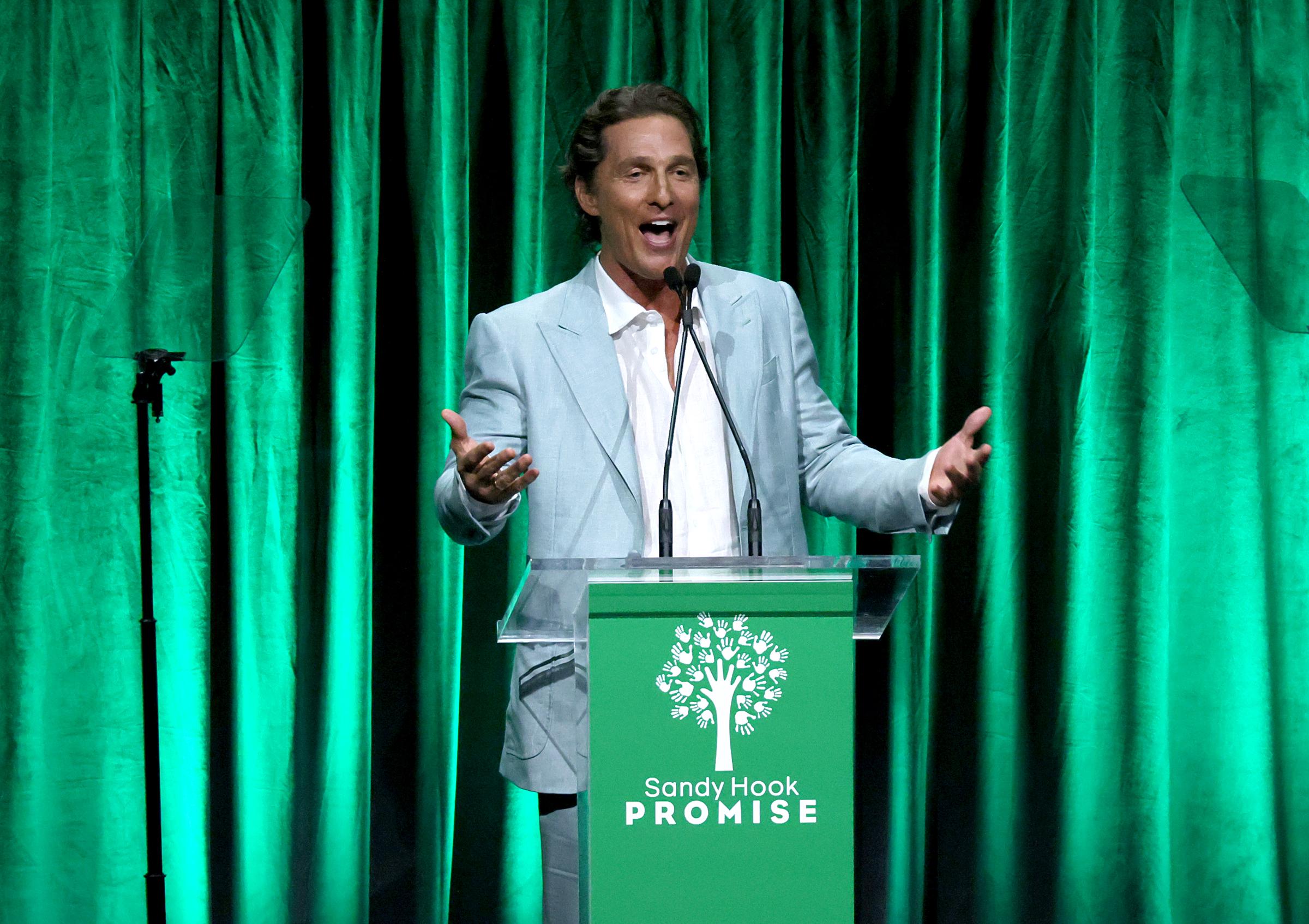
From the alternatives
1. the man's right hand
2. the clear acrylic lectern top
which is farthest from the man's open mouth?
the clear acrylic lectern top

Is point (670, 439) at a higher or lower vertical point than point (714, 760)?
higher

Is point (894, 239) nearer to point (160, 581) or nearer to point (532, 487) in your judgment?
point (532, 487)

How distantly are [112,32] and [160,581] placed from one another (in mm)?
1311

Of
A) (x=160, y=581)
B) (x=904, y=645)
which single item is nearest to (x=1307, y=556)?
(x=904, y=645)

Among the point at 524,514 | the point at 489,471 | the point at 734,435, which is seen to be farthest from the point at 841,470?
the point at 524,514

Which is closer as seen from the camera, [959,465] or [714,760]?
[714,760]

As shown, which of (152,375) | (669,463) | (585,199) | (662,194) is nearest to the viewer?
(669,463)

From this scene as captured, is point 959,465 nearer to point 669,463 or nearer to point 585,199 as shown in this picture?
point 669,463

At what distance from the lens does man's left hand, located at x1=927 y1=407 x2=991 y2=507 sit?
1526 millimetres

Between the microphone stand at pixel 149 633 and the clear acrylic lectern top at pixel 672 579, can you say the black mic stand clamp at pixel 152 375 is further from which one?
the clear acrylic lectern top at pixel 672 579

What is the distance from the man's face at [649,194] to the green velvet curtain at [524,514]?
97cm

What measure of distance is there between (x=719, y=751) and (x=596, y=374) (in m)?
0.78

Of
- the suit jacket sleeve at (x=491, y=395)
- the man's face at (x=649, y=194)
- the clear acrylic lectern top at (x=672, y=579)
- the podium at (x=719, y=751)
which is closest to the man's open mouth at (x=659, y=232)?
the man's face at (x=649, y=194)

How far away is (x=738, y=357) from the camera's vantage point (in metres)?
2.02
